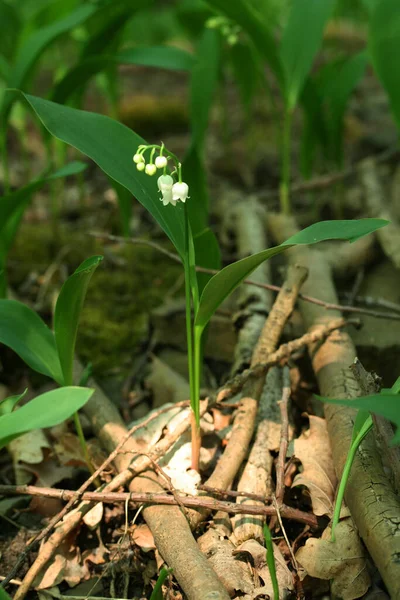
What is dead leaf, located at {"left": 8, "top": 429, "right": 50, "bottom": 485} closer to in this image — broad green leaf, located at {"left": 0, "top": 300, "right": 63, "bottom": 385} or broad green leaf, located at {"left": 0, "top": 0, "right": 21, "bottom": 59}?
broad green leaf, located at {"left": 0, "top": 300, "right": 63, "bottom": 385}

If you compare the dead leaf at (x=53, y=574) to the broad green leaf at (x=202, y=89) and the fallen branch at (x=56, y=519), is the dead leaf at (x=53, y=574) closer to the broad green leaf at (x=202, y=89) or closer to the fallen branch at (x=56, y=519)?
the fallen branch at (x=56, y=519)

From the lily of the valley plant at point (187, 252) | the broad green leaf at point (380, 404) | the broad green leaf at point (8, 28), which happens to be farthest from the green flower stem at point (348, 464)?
the broad green leaf at point (8, 28)

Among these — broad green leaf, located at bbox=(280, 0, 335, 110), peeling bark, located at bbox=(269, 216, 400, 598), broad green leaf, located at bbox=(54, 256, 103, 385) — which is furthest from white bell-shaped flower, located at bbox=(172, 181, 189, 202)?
broad green leaf, located at bbox=(280, 0, 335, 110)

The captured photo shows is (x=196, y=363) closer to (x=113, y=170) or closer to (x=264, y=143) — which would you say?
(x=113, y=170)

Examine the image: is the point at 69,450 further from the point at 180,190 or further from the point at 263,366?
the point at 180,190

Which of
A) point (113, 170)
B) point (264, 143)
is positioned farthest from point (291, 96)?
point (264, 143)

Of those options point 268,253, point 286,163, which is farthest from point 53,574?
point 286,163
